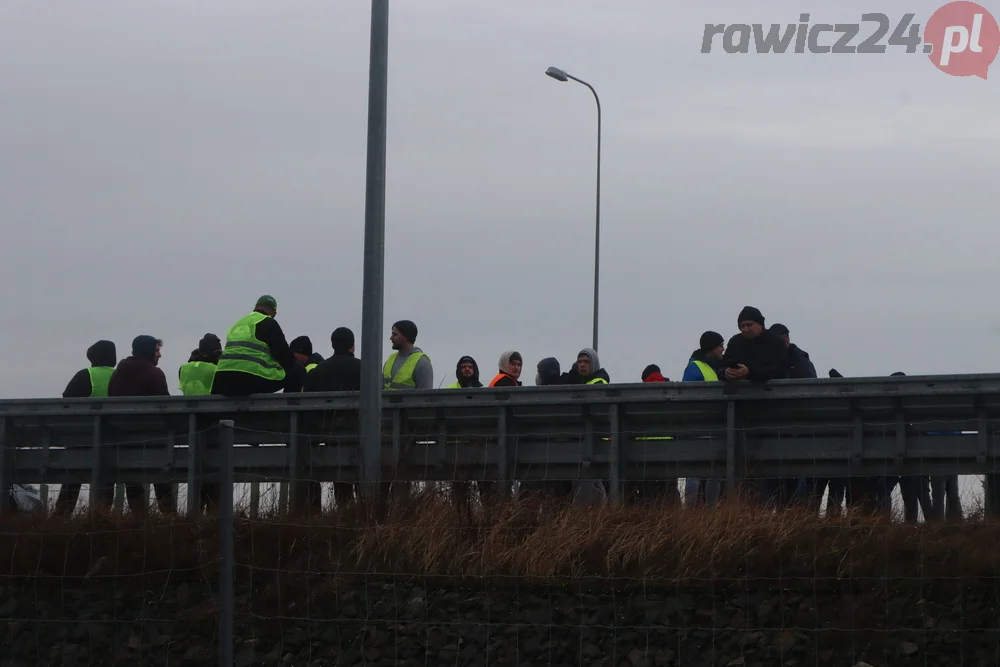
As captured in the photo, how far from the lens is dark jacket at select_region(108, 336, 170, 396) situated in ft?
52.0

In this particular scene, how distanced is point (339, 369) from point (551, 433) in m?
2.30

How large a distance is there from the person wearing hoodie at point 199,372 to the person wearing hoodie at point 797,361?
550cm

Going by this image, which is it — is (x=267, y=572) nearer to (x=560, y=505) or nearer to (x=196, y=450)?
(x=560, y=505)

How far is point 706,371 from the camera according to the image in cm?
1459

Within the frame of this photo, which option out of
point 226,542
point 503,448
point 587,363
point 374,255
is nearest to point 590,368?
point 587,363

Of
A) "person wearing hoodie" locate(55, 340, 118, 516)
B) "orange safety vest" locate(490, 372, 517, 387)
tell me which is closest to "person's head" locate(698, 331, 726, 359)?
"orange safety vest" locate(490, 372, 517, 387)

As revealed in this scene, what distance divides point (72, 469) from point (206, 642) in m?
5.12

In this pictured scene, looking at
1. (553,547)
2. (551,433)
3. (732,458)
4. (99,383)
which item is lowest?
(553,547)

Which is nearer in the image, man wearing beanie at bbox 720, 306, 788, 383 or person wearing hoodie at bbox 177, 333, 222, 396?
man wearing beanie at bbox 720, 306, 788, 383

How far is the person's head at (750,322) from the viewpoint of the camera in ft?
44.5

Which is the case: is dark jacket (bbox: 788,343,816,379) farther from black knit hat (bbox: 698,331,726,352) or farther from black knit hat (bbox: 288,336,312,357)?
black knit hat (bbox: 288,336,312,357)

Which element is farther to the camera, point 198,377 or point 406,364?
point 198,377

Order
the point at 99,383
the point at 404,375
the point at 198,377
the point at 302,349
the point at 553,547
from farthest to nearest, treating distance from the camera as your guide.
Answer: the point at 302,349, the point at 99,383, the point at 198,377, the point at 404,375, the point at 553,547

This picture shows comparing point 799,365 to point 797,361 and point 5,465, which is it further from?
point 5,465
